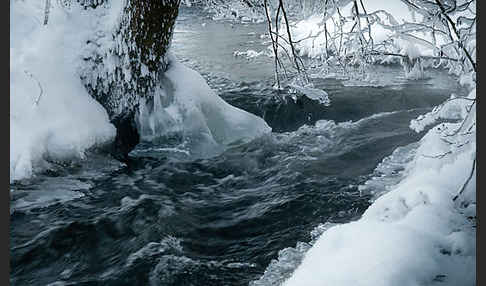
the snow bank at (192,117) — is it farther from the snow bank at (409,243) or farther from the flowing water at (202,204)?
the snow bank at (409,243)

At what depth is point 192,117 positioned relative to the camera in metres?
6.31

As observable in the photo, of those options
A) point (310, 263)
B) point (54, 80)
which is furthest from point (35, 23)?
point (310, 263)

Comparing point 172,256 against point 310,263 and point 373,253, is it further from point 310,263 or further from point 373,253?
point 373,253

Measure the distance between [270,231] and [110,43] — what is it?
3246mm

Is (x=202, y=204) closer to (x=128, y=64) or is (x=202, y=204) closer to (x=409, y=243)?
(x=128, y=64)

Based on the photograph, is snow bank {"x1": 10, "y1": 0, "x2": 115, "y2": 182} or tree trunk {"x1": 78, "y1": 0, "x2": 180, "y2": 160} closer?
snow bank {"x1": 10, "y1": 0, "x2": 115, "y2": 182}

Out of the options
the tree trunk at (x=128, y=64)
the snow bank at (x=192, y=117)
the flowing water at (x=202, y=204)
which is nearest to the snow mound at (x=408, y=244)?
the flowing water at (x=202, y=204)

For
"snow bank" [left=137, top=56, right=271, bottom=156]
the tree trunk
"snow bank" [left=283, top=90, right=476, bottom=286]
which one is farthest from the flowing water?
"snow bank" [left=283, top=90, right=476, bottom=286]

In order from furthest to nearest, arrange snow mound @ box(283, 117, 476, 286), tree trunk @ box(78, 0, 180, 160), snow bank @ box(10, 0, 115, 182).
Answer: tree trunk @ box(78, 0, 180, 160)
snow bank @ box(10, 0, 115, 182)
snow mound @ box(283, 117, 476, 286)

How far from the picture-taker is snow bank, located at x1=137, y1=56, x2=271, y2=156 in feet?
20.2

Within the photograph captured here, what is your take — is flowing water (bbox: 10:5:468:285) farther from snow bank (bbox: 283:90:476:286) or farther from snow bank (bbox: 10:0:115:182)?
snow bank (bbox: 283:90:476:286)

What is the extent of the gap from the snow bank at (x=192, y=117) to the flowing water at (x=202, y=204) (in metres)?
0.22

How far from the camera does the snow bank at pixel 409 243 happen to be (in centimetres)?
236

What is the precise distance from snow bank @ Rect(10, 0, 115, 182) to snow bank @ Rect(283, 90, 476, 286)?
11.4 ft
